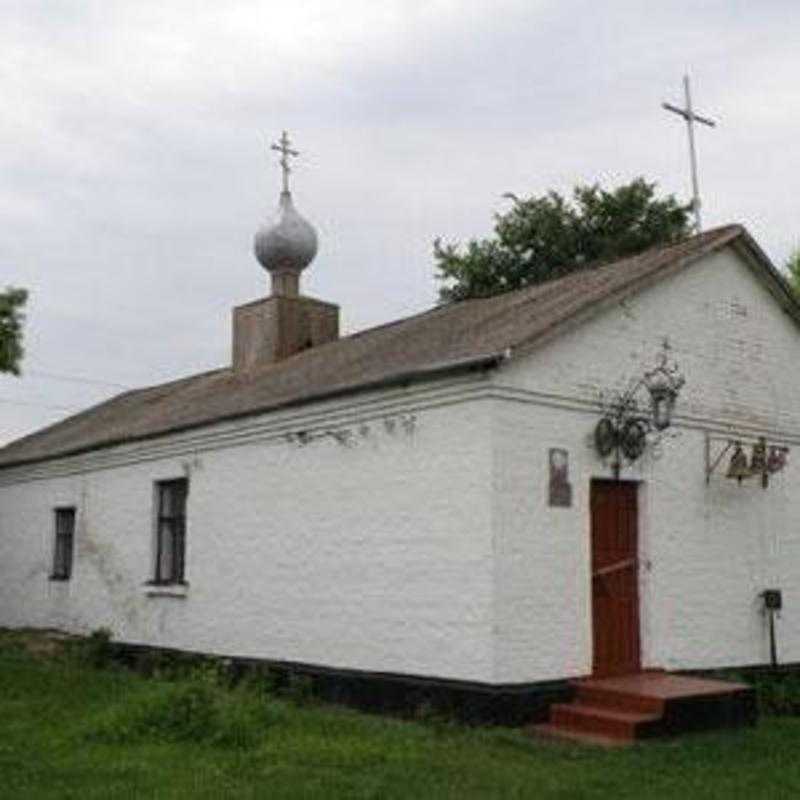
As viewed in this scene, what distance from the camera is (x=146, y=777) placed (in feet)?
31.1

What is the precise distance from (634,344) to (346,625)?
439cm

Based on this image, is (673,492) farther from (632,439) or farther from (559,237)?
(559,237)

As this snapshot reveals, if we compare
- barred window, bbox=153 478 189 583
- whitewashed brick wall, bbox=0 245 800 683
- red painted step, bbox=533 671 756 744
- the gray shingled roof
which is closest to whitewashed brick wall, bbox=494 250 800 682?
whitewashed brick wall, bbox=0 245 800 683

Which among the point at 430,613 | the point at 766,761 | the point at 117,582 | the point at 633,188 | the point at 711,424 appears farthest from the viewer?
the point at 633,188

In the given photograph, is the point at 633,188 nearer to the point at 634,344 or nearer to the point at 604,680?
the point at 634,344

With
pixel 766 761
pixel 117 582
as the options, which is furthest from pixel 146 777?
pixel 117 582

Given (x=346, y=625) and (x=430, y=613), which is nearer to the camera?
(x=430, y=613)

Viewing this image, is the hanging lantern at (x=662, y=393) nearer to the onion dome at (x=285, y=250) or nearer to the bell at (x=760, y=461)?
the bell at (x=760, y=461)

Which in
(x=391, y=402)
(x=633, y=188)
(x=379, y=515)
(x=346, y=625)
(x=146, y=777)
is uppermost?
(x=633, y=188)

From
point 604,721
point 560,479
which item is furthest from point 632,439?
point 604,721

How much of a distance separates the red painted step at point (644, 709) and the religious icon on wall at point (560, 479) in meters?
1.81

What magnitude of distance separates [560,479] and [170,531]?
687 cm

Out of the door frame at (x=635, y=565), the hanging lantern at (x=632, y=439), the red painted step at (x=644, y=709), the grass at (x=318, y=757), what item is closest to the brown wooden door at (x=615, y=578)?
the door frame at (x=635, y=565)

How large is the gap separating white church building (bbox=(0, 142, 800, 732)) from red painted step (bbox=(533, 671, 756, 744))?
1.09 feet
